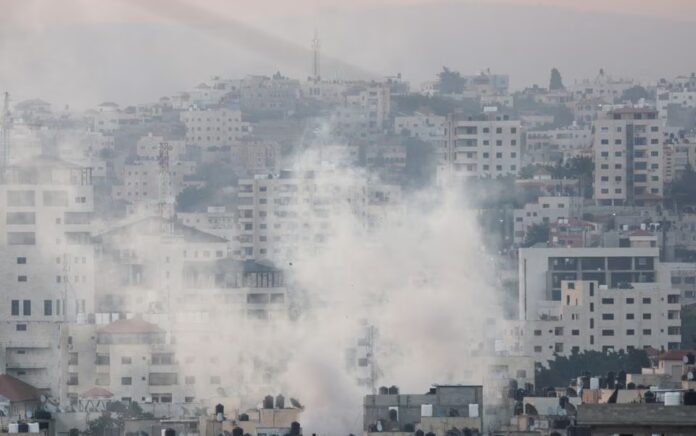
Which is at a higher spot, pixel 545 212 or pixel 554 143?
pixel 554 143

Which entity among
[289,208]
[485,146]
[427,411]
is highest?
[485,146]

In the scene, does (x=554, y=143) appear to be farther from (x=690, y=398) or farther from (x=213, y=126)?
(x=690, y=398)

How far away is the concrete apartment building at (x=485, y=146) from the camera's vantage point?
444 ft

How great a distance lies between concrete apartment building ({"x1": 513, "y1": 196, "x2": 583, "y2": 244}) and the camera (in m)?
121

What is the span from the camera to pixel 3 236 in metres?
90.2

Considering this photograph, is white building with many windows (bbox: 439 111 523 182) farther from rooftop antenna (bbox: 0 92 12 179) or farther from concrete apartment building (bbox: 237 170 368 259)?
rooftop antenna (bbox: 0 92 12 179)

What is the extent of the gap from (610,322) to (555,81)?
86298 millimetres

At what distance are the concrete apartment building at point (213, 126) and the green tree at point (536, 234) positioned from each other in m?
38.7

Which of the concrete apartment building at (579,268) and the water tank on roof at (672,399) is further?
the concrete apartment building at (579,268)

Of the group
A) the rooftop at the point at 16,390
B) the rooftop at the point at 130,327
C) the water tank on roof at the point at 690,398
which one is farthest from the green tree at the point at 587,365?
the water tank on roof at the point at 690,398

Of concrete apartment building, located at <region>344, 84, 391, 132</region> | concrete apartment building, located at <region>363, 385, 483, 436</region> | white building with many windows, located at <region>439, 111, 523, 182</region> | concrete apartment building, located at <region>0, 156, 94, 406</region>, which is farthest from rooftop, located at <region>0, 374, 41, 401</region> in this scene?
concrete apartment building, located at <region>344, 84, 391, 132</region>

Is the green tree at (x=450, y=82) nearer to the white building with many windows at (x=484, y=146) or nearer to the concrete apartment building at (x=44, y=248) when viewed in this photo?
the white building with many windows at (x=484, y=146)

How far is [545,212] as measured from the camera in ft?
407

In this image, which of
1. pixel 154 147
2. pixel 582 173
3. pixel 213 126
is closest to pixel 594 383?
pixel 582 173
